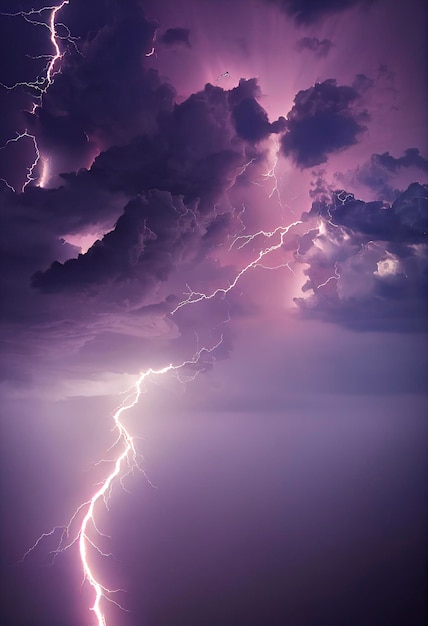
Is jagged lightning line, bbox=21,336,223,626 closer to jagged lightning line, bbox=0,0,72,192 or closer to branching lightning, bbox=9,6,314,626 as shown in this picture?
branching lightning, bbox=9,6,314,626

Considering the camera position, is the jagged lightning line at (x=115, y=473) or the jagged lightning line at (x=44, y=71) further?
the jagged lightning line at (x=115, y=473)

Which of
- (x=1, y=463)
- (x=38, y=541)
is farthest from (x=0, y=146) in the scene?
(x=1, y=463)

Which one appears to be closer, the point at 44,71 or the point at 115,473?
the point at 44,71

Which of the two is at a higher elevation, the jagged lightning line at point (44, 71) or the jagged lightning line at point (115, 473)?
the jagged lightning line at point (44, 71)

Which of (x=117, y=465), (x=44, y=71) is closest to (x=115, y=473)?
(x=117, y=465)

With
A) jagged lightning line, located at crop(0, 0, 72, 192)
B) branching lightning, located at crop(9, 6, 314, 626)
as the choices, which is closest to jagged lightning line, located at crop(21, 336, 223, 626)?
branching lightning, located at crop(9, 6, 314, 626)

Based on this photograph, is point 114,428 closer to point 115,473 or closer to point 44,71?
point 115,473

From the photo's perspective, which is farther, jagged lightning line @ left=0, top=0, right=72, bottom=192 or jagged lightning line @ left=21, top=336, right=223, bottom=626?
jagged lightning line @ left=21, top=336, right=223, bottom=626

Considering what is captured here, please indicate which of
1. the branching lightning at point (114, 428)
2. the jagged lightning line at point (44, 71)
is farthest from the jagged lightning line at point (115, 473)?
the jagged lightning line at point (44, 71)

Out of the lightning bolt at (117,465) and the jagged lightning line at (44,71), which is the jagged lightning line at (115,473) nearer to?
the lightning bolt at (117,465)
